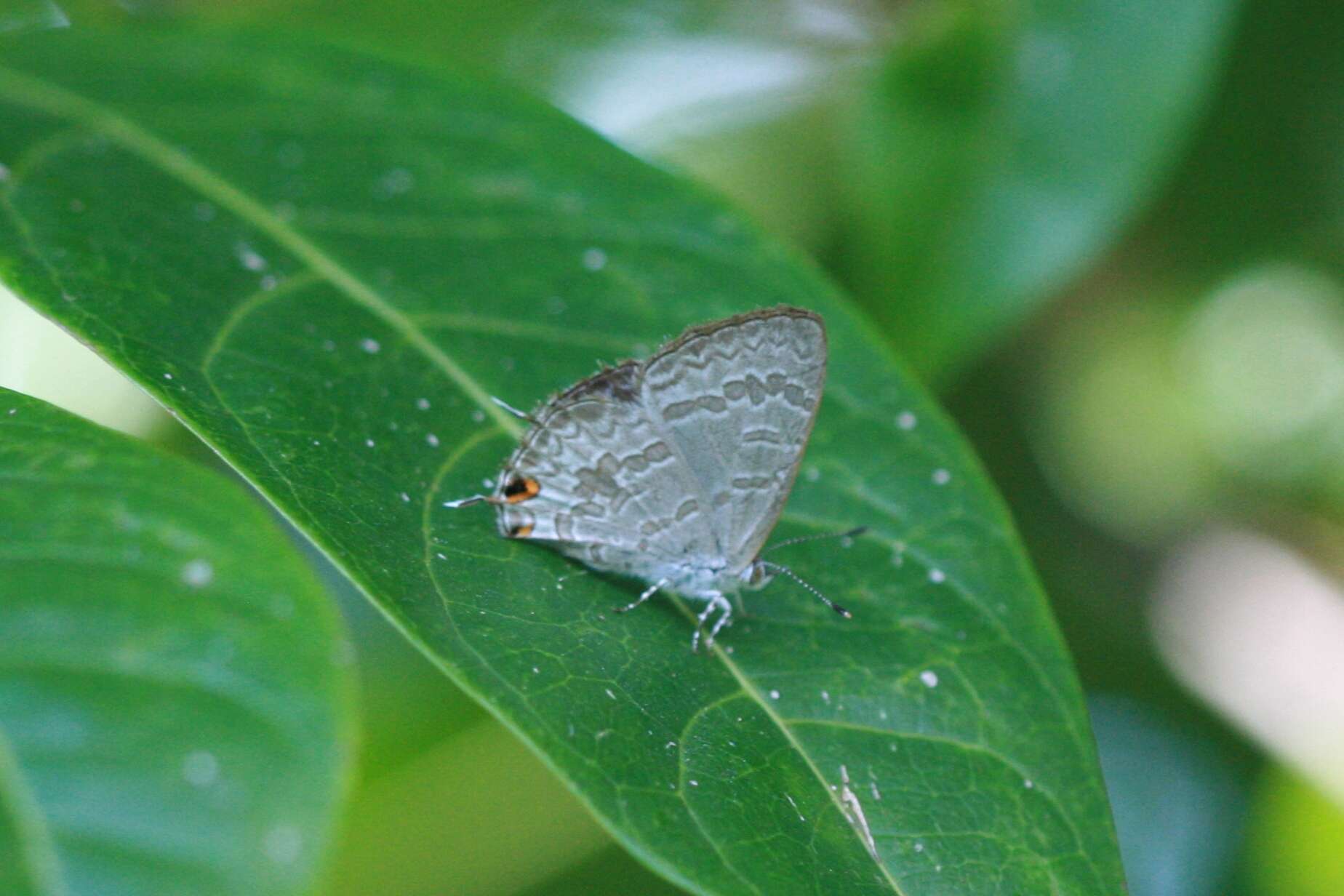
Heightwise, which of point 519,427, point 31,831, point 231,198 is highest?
point 231,198

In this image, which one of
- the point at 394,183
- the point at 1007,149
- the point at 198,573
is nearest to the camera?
the point at 198,573

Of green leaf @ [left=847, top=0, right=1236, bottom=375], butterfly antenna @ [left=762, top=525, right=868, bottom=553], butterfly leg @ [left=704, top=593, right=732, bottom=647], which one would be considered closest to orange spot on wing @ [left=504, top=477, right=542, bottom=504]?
butterfly leg @ [left=704, top=593, right=732, bottom=647]

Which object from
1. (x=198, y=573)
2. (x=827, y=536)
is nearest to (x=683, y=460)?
(x=827, y=536)

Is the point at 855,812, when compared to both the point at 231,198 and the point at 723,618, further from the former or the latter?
the point at 231,198

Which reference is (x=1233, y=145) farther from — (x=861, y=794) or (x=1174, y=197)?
(x=861, y=794)

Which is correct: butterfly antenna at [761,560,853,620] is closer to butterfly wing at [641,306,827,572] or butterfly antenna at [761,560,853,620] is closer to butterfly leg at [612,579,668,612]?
butterfly wing at [641,306,827,572]

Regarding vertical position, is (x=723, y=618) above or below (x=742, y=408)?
below

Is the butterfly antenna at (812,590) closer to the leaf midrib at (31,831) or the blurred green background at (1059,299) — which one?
the blurred green background at (1059,299)

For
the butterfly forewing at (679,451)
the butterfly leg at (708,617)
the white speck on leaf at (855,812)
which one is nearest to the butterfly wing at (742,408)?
the butterfly forewing at (679,451)
